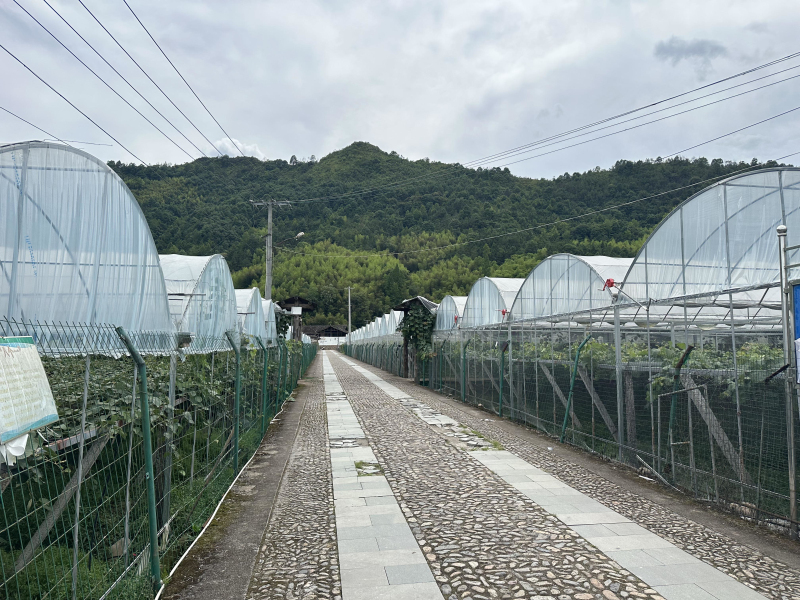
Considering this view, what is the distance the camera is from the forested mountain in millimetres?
22438

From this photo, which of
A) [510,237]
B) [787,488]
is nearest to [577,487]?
[787,488]

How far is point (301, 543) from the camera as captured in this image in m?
5.10

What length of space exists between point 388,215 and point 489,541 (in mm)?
54564

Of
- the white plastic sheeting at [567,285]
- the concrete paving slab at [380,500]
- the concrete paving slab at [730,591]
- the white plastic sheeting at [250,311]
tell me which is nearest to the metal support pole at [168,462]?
the concrete paving slab at [380,500]

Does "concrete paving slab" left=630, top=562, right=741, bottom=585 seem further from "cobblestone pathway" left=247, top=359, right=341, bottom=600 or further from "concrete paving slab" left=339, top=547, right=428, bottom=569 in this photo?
"cobblestone pathway" left=247, top=359, right=341, bottom=600

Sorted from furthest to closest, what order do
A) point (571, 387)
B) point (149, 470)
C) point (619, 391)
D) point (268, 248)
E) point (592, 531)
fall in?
point (268, 248) < point (571, 387) < point (619, 391) < point (592, 531) < point (149, 470)

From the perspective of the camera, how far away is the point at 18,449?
253 cm

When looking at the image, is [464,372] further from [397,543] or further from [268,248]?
[397,543]

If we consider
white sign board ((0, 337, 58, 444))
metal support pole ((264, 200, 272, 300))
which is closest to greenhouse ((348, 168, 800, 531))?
white sign board ((0, 337, 58, 444))

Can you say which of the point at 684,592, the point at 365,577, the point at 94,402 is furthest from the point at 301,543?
the point at 684,592

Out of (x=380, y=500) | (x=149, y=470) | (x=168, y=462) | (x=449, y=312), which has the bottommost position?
(x=380, y=500)

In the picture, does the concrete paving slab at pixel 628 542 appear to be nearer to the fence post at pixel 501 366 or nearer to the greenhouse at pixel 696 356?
the greenhouse at pixel 696 356

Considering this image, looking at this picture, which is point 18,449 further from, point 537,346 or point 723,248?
point 537,346

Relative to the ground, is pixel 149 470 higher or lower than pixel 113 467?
higher
